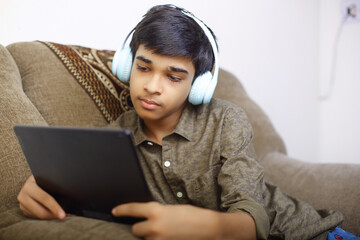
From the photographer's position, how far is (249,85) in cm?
191

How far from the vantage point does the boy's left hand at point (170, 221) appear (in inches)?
21.2

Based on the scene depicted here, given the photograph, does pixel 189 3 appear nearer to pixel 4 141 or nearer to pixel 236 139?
pixel 236 139

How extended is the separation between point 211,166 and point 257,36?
1.20 m

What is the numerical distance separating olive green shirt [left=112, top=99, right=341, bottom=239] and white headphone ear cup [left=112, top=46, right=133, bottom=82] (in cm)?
17

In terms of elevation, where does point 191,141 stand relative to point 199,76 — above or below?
below

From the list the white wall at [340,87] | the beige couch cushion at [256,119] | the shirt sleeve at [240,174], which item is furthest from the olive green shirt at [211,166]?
the white wall at [340,87]

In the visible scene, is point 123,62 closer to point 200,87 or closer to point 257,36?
point 200,87

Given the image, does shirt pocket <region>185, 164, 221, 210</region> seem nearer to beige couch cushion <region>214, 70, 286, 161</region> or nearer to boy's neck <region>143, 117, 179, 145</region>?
boy's neck <region>143, 117, 179, 145</region>

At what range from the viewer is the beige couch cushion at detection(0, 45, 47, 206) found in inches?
30.5

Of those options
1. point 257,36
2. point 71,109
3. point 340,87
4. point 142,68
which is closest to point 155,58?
point 142,68

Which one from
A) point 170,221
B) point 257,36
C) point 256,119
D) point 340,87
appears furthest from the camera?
point 340,87

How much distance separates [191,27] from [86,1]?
62 cm

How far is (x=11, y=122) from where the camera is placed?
0.83m

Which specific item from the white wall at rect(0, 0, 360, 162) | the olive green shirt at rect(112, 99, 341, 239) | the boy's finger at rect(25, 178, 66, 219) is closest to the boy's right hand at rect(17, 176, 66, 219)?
the boy's finger at rect(25, 178, 66, 219)
